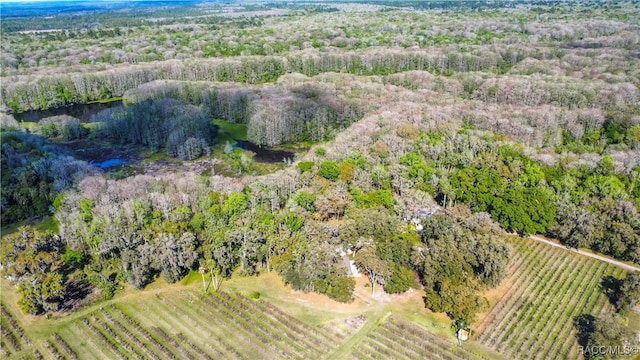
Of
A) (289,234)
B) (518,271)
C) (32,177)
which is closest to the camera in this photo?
(518,271)

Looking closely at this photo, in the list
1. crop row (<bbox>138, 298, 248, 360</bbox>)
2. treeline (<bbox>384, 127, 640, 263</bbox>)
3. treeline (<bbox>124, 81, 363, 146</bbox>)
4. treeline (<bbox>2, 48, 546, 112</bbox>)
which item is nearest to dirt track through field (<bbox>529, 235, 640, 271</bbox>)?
treeline (<bbox>384, 127, 640, 263</bbox>)

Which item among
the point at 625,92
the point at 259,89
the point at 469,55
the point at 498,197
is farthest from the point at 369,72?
the point at 498,197

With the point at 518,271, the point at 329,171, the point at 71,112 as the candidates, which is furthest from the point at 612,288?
the point at 71,112

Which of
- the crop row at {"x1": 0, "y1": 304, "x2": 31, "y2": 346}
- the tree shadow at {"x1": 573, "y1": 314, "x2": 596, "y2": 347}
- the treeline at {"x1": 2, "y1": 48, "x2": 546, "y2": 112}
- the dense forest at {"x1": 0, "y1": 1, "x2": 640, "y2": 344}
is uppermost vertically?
the treeline at {"x1": 2, "y1": 48, "x2": 546, "y2": 112}

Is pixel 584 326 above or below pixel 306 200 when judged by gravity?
below

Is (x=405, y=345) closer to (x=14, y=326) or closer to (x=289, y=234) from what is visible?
(x=289, y=234)

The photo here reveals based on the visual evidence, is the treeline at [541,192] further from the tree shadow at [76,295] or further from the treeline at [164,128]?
the treeline at [164,128]

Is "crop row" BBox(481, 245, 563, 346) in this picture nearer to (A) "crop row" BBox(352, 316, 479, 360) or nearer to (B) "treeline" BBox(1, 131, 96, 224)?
(A) "crop row" BBox(352, 316, 479, 360)
